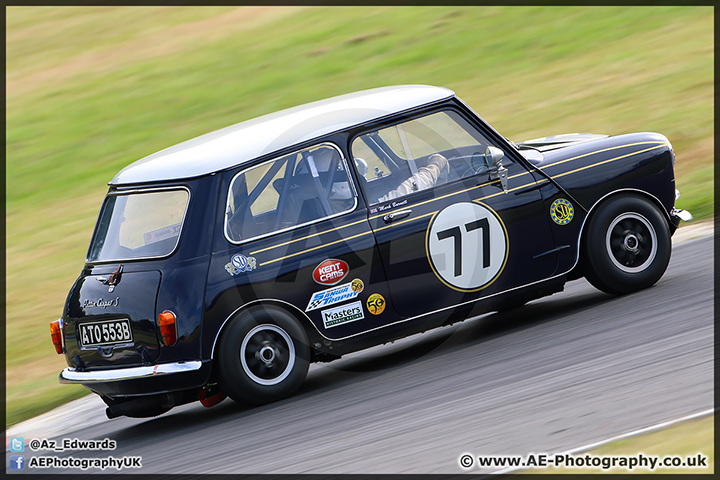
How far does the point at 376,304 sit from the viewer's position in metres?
6.26

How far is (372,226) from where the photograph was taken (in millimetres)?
6301

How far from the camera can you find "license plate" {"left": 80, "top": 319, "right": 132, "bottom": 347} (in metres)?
6.01

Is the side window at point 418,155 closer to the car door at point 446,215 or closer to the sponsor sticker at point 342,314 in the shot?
the car door at point 446,215

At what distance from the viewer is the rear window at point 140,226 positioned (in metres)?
6.23

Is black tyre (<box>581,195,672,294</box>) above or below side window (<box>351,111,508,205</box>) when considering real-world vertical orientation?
below

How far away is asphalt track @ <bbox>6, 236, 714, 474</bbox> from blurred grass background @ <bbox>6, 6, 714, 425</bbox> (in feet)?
9.55

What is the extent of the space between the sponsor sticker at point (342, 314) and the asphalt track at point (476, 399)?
51 centimetres

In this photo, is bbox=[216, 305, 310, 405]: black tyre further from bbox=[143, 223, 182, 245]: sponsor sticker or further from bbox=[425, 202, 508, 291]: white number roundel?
bbox=[425, 202, 508, 291]: white number roundel

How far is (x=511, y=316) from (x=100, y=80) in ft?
48.2

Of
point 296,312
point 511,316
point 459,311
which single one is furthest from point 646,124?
point 296,312

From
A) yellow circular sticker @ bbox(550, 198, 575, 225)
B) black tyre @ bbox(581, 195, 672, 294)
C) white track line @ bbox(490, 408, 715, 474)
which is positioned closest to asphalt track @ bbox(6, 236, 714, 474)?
white track line @ bbox(490, 408, 715, 474)

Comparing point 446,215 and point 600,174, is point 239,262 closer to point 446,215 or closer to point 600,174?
point 446,215

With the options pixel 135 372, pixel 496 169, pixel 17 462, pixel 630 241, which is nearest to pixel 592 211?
pixel 630 241

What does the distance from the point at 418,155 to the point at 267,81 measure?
11565mm
